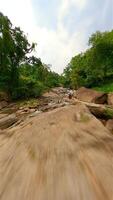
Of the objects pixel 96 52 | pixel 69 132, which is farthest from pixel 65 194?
pixel 96 52

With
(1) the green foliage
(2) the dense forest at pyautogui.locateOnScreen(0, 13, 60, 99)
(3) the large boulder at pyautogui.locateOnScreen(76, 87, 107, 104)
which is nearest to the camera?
(3) the large boulder at pyautogui.locateOnScreen(76, 87, 107, 104)

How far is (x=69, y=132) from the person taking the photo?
3.99m

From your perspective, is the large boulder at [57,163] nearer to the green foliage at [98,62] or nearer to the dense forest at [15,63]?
the dense forest at [15,63]

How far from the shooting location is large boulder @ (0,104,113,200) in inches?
98.5

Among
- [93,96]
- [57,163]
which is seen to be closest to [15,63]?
[93,96]

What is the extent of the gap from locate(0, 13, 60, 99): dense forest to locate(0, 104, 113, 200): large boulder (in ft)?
60.8

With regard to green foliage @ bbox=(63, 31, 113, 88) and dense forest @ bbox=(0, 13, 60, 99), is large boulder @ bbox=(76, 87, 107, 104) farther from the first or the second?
green foliage @ bbox=(63, 31, 113, 88)

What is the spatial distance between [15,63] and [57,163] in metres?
21.2

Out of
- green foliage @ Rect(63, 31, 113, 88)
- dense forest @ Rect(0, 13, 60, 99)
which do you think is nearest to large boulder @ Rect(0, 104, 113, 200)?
dense forest @ Rect(0, 13, 60, 99)

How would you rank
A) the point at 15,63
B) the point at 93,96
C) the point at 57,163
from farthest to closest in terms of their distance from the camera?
1. the point at 15,63
2. the point at 93,96
3. the point at 57,163

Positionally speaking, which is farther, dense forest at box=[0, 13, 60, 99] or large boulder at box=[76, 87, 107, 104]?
dense forest at box=[0, 13, 60, 99]

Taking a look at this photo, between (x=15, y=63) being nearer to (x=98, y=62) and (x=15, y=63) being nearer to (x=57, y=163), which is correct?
(x=98, y=62)

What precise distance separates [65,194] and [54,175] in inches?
13.7

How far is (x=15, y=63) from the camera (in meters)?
23.5
